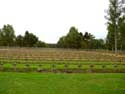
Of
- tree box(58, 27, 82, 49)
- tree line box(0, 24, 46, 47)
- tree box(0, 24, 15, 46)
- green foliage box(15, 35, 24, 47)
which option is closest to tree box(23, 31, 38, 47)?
tree line box(0, 24, 46, 47)

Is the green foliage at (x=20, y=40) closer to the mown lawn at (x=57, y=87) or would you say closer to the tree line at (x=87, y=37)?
the tree line at (x=87, y=37)

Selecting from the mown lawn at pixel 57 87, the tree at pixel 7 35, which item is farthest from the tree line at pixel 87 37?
the mown lawn at pixel 57 87

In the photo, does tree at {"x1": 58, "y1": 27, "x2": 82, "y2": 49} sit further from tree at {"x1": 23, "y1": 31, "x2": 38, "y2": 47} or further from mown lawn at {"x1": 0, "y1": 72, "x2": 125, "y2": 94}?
mown lawn at {"x1": 0, "y1": 72, "x2": 125, "y2": 94}

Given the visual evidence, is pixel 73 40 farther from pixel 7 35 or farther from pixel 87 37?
pixel 7 35

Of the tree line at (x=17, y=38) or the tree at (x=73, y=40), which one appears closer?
the tree at (x=73, y=40)

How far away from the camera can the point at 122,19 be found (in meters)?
66.1

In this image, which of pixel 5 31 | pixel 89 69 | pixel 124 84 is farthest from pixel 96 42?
pixel 124 84

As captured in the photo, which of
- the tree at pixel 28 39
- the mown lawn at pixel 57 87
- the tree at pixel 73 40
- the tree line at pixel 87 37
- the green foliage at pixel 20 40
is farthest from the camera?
the green foliage at pixel 20 40

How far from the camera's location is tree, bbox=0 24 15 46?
10544cm

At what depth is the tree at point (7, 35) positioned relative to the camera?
346 ft

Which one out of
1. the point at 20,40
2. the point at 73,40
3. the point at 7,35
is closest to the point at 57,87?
the point at 73,40

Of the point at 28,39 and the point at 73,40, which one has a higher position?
the point at 28,39

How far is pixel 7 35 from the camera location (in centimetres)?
10912

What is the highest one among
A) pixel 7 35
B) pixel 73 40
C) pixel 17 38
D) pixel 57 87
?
pixel 7 35
